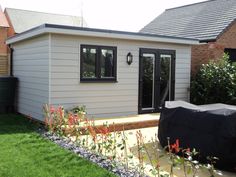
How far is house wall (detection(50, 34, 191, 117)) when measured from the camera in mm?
8922

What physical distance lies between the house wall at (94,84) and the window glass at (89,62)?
21cm

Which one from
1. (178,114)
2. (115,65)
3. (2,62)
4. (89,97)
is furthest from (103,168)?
(2,62)

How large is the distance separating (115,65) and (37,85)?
2.41 meters

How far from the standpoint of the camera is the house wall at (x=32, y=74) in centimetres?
911

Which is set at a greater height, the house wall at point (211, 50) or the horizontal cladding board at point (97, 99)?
the house wall at point (211, 50)

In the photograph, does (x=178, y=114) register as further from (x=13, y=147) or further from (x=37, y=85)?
(x=37, y=85)

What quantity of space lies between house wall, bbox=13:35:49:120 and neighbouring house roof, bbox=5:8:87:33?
55.8 ft

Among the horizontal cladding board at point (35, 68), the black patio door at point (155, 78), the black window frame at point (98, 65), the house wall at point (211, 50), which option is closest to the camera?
the horizontal cladding board at point (35, 68)

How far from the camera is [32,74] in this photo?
10117 mm

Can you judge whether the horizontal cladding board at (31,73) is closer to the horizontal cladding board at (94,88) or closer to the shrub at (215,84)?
the horizontal cladding board at (94,88)

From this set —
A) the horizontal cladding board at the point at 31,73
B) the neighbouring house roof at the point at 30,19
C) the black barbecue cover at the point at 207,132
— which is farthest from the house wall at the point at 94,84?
the neighbouring house roof at the point at 30,19

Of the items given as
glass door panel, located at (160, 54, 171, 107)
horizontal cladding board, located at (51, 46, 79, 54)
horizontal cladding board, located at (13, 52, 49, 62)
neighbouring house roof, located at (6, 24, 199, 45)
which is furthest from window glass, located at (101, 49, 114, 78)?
glass door panel, located at (160, 54, 171, 107)

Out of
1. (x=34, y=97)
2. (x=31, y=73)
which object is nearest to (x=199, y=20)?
(x=31, y=73)

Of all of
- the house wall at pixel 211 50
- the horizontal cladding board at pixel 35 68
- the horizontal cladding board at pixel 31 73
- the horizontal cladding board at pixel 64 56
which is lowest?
the horizontal cladding board at pixel 31 73
